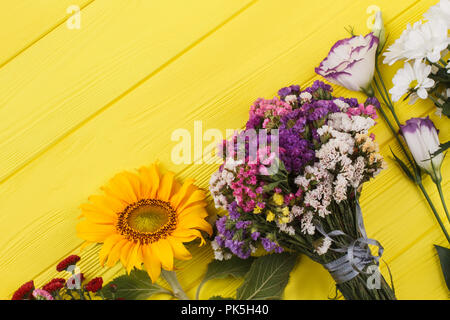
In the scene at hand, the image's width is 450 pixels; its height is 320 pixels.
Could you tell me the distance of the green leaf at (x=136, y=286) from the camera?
0.93 metres

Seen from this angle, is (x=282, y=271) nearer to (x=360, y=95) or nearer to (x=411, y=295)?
(x=411, y=295)

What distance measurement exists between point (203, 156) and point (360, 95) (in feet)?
1.20

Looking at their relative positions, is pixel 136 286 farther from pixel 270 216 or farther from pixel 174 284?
pixel 270 216

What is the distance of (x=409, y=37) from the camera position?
887mm

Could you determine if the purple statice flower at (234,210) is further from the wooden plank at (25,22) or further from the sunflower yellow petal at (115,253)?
the wooden plank at (25,22)

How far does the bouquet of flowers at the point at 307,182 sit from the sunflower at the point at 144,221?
3.8 inches

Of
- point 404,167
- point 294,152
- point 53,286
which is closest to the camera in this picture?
point 294,152

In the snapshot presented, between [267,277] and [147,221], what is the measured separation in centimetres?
26

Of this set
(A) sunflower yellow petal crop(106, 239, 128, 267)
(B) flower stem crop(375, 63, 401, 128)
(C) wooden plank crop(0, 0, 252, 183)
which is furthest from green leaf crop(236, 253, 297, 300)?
(C) wooden plank crop(0, 0, 252, 183)

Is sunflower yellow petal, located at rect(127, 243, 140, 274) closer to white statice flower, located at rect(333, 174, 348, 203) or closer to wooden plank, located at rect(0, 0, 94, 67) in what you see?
white statice flower, located at rect(333, 174, 348, 203)

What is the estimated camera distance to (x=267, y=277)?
92 centimetres

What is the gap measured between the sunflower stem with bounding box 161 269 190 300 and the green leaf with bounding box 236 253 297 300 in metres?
0.12

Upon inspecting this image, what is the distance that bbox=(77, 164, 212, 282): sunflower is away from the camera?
881 millimetres

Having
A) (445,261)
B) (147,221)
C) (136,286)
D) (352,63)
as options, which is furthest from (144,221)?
(445,261)
